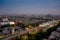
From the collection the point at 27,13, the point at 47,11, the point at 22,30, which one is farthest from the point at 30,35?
the point at 47,11

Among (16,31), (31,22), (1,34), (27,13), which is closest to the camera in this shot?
(1,34)

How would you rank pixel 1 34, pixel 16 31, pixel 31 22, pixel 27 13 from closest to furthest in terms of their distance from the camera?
pixel 1 34
pixel 16 31
pixel 27 13
pixel 31 22

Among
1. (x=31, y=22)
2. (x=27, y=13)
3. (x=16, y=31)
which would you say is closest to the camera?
(x=16, y=31)

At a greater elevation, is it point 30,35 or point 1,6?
point 1,6

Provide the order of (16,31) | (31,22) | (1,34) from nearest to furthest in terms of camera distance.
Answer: (1,34) < (16,31) < (31,22)

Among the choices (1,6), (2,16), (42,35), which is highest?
(1,6)

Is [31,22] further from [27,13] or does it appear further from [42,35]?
[42,35]

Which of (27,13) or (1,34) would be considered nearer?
(1,34)

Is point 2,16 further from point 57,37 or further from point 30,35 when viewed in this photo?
point 57,37

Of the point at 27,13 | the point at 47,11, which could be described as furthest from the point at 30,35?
the point at 47,11
